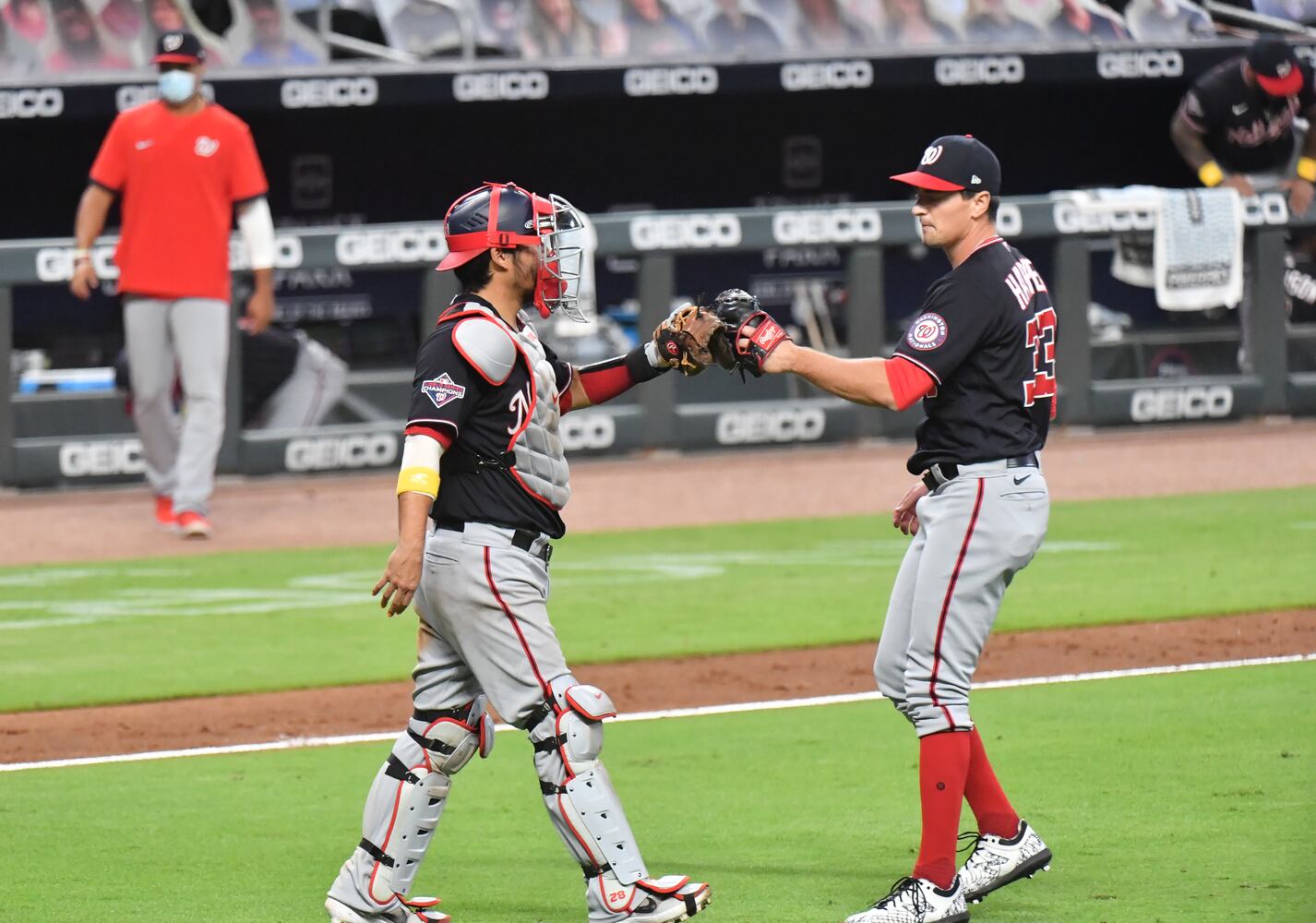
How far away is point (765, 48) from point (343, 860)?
11.1 meters

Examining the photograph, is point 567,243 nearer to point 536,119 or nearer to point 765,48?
point 765,48

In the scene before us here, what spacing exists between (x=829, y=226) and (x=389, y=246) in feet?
9.20

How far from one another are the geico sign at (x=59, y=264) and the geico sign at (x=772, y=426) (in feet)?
12.7

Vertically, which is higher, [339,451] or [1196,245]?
[1196,245]

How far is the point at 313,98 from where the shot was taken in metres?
14.2

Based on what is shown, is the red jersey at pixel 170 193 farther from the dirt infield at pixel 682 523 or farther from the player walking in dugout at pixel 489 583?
the player walking in dugout at pixel 489 583

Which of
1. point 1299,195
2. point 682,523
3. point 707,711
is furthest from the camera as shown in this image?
point 1299,195

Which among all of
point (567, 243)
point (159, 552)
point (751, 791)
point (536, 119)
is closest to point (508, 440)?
point (567, 243)

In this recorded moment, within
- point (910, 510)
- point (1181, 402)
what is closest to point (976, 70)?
point (1181, 402)

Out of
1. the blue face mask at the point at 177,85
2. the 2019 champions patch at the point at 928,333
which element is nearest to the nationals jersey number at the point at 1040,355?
the 2019 champions patch at the point at 928,333

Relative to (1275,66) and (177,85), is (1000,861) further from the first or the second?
(1275,66)

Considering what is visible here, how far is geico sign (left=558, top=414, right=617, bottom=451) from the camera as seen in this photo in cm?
1281

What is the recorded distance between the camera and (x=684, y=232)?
1302 centimetres

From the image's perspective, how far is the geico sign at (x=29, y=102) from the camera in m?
13.7
